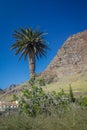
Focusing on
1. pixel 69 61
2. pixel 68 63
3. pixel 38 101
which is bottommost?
pixel 38 101

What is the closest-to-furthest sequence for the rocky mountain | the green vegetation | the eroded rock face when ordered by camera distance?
the green vegetation
the rocky mountain
the eroded rock face

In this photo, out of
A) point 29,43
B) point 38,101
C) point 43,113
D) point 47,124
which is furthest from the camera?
point 29,43

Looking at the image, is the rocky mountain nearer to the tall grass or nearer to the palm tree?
the palm tree

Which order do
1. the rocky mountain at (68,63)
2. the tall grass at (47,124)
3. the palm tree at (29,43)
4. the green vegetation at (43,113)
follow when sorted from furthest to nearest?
the rocky mountain at (68,63) < the palm tree at (29,43) < the green vegetation at (43,113) < the tall grass at (47,124)

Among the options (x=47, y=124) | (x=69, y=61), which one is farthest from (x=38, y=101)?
(x=69, y=61)

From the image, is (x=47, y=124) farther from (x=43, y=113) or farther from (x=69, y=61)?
(x=69, y=61)

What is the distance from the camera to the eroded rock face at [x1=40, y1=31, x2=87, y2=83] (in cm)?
16725

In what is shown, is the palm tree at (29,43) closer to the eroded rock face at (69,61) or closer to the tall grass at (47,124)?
the tall grass at (47,124)

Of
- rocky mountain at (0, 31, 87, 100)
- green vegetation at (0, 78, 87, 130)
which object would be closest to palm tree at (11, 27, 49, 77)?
green vegetation at (0, 78, 87, 130)

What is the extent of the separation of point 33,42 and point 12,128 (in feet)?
91.7

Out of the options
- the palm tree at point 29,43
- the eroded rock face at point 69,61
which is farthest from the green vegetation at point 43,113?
the eroded rock face at point 69,61

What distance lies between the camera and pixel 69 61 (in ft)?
589

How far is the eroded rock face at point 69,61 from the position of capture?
167250 mm

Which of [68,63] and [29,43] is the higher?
[68,63]
